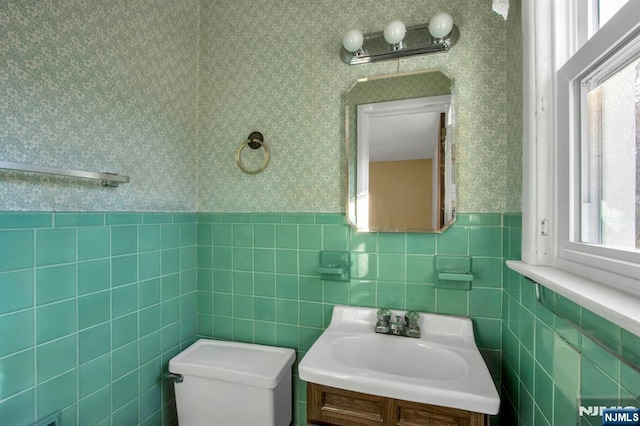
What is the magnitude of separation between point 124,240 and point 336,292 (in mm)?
938

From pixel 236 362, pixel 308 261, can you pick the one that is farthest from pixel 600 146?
pixel 236 362

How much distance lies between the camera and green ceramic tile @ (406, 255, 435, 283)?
126 centimetres

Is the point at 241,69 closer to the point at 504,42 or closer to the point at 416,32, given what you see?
the point at 416,32

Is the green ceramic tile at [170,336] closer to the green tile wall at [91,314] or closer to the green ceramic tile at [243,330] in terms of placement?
the green tile wall at [91,314]

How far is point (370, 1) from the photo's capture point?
1.33m

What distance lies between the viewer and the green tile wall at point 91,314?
0.87 m

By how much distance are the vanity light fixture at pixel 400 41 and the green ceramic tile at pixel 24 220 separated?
130 cm

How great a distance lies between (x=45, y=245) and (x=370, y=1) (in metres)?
1.60

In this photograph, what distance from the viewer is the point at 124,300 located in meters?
1.19

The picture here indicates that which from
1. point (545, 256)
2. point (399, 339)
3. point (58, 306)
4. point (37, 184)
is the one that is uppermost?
point (37, 184)

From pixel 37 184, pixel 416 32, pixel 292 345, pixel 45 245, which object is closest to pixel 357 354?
pixel 292 345

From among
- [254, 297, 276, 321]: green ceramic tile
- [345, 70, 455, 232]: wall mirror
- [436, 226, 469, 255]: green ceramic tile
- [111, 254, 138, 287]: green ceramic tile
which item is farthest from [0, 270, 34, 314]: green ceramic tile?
[436, 226, 469, 255]: green ceramic tile

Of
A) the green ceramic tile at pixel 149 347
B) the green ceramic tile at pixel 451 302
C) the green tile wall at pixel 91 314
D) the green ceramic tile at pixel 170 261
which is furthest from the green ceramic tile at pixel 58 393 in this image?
the green ceramic tile at pixel 451 302

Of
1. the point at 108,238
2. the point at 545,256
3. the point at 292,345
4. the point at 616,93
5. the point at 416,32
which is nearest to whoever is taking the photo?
the point at 616,93
